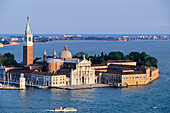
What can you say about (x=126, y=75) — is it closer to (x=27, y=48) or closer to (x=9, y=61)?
(x=27, y=48)

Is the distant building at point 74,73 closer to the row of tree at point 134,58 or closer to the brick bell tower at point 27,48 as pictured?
the brick bell tower at point 27,48

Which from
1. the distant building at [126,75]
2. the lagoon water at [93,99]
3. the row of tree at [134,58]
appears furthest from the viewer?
the row of tree at [134,58]

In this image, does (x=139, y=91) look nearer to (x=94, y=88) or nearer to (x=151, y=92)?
(x=151, y=92)

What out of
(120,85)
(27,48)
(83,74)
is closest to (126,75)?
(120,85)

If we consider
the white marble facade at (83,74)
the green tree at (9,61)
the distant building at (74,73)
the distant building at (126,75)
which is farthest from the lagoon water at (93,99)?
the green tree at (9,61)

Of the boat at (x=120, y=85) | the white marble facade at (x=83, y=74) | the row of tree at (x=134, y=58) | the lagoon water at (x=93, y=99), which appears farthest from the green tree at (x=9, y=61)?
the boat at (x=120, y=85)

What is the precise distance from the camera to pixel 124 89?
57.4 meters

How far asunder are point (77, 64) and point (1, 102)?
1555 centimetres

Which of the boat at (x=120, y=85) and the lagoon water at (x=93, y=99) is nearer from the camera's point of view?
the lagoon water at (x=93, y=99)

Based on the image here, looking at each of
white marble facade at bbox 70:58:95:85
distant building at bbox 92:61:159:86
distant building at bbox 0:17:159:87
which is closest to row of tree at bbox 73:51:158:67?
distant building at bbox 0:17:159:87

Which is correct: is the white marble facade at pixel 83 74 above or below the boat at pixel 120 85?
above

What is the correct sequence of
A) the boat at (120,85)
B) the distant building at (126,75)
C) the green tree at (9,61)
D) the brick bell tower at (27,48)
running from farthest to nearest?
the green tree at (9,61) < the brick bell tower at (27,48) < the distant building at (126,75) < the boat at (120,85)

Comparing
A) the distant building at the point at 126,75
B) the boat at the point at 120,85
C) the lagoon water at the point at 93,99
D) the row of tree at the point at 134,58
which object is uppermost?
the row of tree at the point at 134,58

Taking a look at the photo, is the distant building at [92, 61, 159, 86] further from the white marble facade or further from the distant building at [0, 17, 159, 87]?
the white marble facade
